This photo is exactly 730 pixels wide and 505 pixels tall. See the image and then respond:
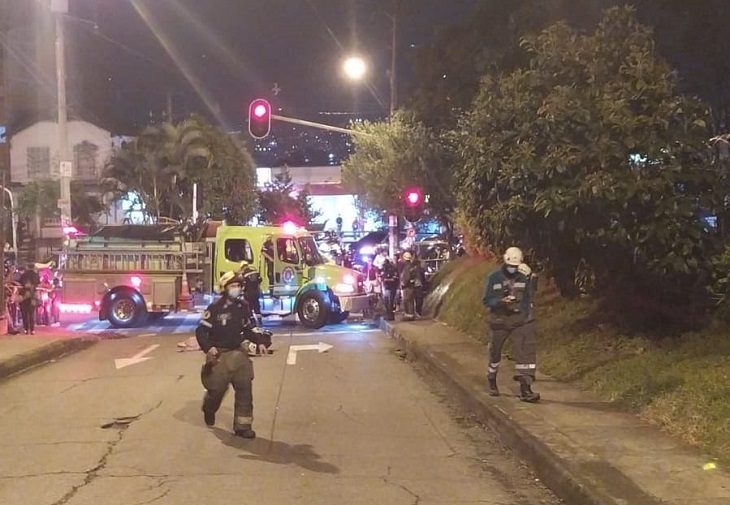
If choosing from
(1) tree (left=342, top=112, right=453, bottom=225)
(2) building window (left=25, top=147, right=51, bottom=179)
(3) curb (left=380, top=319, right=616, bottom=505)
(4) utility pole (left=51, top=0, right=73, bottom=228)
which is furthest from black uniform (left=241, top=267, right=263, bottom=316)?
(2) building window (left=25, top=147, right=51, bottom=179)

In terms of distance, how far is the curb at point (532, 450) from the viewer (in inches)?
271

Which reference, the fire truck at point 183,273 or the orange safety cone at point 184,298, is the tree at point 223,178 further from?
the orange safety cone at point 184,298

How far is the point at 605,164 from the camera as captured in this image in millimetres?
11266

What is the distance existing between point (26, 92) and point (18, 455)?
199 ft

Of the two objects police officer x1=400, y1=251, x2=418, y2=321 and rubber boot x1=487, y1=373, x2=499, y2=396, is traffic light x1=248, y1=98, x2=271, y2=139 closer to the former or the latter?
police officer x1=400, y1=251, x2=418, y2=321

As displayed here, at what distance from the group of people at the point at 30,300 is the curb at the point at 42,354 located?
143 cm

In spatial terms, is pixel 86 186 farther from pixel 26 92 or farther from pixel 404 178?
pixel 404 178

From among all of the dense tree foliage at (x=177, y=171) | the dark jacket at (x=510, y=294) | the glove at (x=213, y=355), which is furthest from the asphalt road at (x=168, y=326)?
the dense tree foliage at (x=177, y=171)

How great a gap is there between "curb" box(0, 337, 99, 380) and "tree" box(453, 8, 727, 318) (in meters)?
7.85

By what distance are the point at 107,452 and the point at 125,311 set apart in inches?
571

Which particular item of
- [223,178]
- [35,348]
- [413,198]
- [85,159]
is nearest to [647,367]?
[35,348]

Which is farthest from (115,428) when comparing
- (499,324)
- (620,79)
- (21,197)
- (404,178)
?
(21,197)

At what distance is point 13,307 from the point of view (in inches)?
816

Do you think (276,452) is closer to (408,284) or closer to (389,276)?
(408,284)
